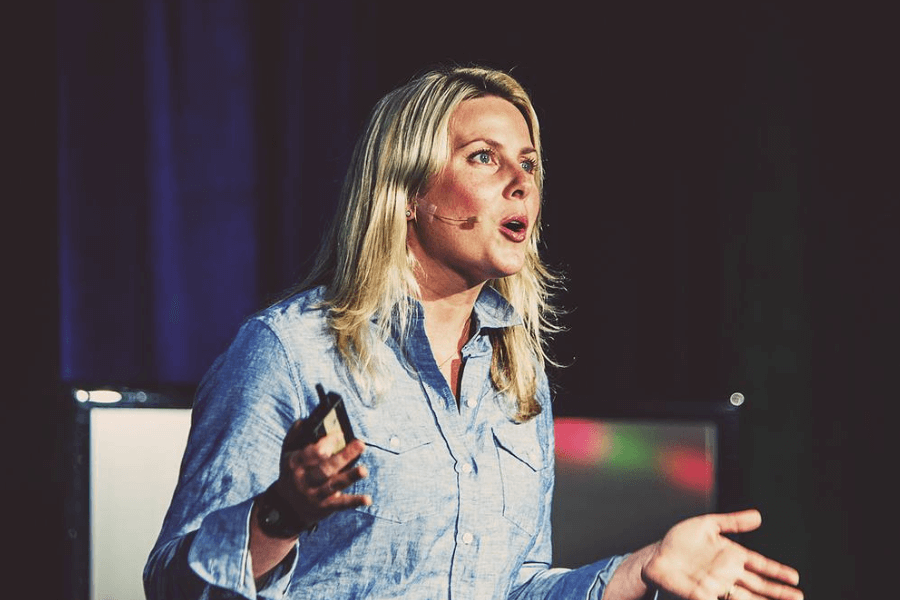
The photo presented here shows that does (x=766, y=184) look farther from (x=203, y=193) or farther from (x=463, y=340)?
(x=203, y=193)

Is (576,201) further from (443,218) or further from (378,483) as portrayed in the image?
(378,483)

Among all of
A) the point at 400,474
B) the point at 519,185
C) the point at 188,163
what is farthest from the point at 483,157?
the point at 188,163

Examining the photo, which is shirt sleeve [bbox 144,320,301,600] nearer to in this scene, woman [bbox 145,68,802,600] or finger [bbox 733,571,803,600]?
woman [bbox 145,68,802,600]

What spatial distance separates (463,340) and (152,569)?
2.00 ft

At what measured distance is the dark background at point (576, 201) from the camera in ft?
7.54

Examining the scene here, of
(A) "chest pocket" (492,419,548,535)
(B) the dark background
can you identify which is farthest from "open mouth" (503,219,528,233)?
(B) the dark background

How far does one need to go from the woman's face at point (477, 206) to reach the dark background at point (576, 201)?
2.85 ft

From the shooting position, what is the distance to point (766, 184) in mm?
2350

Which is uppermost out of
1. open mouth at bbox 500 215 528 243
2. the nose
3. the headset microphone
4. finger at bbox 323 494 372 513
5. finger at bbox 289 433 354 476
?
the nose

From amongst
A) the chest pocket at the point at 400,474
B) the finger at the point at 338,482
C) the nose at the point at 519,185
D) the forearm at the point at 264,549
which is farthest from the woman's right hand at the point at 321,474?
the nose at the point at 519,185

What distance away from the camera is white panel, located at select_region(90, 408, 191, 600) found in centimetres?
178

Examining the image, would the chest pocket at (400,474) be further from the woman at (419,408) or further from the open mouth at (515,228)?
the open mouth at (515,228)

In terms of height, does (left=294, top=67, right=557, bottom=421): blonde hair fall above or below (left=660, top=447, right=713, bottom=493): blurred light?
above

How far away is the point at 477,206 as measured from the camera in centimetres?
152
